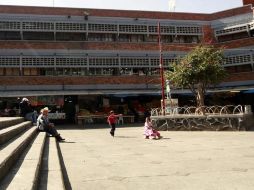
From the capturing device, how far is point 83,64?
1289 inches

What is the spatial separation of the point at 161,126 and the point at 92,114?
414 inches

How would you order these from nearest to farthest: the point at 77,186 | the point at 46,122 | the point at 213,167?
1. the point at 77,186
2. the point at 213,167
3. the point at 46,122

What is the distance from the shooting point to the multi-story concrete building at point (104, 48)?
103ft

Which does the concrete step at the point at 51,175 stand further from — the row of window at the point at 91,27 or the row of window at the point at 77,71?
the row of window at the point at 91,27

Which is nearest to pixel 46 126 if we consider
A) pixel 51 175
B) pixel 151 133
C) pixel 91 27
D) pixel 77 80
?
pixel 151 133

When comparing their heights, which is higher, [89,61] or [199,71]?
[89,61]

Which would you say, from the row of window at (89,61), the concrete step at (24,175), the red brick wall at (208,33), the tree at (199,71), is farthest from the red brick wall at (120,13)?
the concrete step at (24,175)

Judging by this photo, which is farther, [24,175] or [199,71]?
[199,71]

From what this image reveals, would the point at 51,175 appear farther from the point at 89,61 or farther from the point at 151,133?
the point at 89,61

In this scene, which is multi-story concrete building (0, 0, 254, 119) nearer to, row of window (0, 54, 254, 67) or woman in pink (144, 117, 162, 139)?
row of window (0, 54, 254, 67)

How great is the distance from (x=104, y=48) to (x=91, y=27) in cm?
215

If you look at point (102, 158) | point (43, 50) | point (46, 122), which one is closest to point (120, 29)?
point (43, 50)

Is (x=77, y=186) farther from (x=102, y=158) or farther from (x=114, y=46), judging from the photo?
(x=114, y=46)

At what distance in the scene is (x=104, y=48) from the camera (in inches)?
1320
